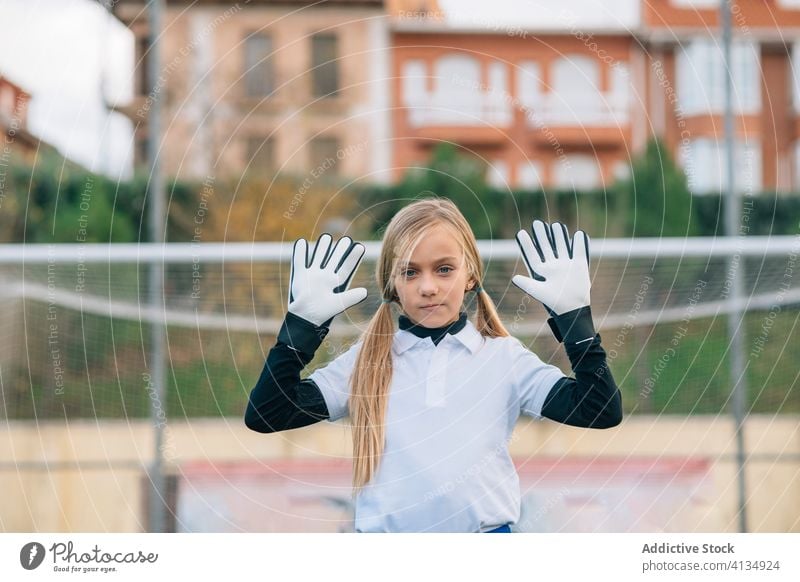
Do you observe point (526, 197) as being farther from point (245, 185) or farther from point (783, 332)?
point (783, 332)

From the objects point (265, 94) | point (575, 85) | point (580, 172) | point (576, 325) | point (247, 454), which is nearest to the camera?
point (576, 325)

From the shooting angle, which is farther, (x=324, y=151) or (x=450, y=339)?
(x=324, y=151)

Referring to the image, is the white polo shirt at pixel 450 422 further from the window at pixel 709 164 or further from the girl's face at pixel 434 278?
the window at pixel 709 164

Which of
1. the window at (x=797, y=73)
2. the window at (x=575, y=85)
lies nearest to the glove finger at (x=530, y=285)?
the window at (x=575, y=85)

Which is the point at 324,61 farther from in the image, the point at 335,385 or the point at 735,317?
the point at 335,385

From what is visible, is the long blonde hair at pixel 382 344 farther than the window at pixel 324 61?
No

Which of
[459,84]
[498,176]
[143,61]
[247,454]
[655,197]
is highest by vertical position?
[143,61]

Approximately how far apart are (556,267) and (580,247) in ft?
0.16

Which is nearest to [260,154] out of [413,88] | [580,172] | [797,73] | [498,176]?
[498,176]

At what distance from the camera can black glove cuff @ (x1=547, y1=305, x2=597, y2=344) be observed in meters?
1.53

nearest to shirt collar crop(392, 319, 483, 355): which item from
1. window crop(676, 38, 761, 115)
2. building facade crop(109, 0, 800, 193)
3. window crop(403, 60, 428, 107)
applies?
building facade crop(109, 0, 800, 193)

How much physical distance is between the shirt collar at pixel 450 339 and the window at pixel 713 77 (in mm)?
2581

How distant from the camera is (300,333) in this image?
1558 mm

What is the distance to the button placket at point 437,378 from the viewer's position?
63.1 inches
